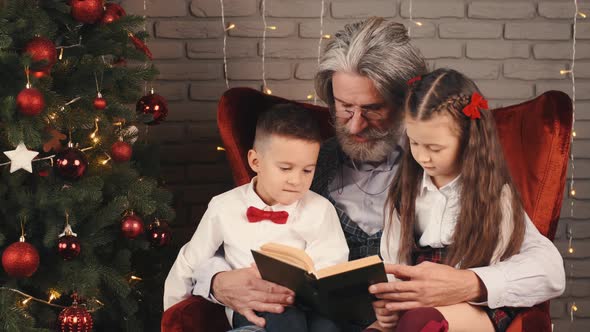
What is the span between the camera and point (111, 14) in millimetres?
2459

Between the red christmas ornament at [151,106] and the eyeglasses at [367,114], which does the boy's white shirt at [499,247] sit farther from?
the red christmas ornament at [151,106]

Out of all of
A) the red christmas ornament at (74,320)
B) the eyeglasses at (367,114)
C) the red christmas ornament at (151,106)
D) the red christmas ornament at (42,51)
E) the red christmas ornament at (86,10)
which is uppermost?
the red christmas ornament at (86,10)

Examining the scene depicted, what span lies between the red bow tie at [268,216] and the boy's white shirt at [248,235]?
23mm

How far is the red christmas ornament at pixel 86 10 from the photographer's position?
2.32m

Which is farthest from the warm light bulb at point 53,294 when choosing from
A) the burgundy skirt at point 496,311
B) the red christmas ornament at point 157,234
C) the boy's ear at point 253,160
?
the burgundy skirt at point 496,311

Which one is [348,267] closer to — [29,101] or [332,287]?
[332,287]

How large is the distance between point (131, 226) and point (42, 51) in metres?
0.63

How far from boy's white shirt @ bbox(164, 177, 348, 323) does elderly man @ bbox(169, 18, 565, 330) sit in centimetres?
5

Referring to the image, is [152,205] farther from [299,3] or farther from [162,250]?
[299,3]

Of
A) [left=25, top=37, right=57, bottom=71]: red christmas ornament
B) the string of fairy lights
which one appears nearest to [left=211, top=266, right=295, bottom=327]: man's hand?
[left=25, top=37, right=57, bottom=71]: red christmas ornament

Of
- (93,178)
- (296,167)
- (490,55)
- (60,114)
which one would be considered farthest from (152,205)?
(490,55)

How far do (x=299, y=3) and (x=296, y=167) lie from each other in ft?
3.88

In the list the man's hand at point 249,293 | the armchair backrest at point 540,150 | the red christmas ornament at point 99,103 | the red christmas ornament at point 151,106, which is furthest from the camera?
the red christmas ornament at point 151,106

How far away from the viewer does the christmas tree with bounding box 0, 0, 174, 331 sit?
7.11ft
